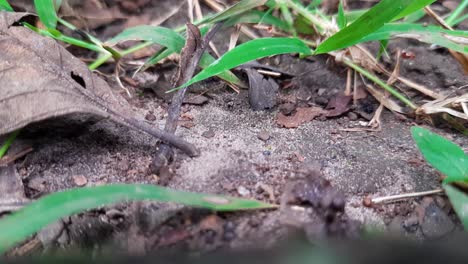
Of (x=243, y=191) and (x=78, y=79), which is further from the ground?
(x=78, y=79)

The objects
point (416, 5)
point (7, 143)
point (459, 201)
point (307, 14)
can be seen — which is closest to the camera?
point (459, 201)

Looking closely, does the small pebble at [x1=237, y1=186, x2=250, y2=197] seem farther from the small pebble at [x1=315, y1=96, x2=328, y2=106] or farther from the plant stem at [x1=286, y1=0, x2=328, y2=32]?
the plant stem at [x1=286, y1=0, x2=328, y2=32]

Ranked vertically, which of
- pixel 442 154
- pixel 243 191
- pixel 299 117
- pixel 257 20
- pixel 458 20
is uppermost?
pixel 458 20

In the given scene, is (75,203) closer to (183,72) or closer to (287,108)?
(183,72)

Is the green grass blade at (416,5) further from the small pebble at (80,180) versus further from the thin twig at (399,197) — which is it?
the small pebble at (80,180)

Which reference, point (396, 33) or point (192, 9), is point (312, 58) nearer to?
point (396, 33)

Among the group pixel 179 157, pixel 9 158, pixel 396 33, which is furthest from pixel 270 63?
pixel 9 158

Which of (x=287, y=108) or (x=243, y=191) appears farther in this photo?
(x=287, y=108)

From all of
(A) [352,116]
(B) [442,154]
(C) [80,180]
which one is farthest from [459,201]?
(C) [80,180]
